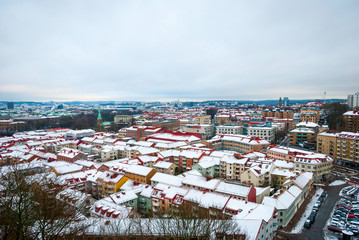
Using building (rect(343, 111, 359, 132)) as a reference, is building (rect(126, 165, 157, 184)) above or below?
below

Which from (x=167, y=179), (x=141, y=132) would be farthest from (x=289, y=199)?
(x=141, y=132)

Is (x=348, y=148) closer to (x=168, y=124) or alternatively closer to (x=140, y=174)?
(x=140, y=174)

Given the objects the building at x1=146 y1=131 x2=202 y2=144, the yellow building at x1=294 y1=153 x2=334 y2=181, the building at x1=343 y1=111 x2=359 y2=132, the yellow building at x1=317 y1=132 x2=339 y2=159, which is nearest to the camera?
the yellow building at x1=294 y1=153 x2=334 y2=181

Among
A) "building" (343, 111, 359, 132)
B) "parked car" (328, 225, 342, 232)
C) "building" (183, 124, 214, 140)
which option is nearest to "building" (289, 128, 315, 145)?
"building" (343, 111, 359, 132)

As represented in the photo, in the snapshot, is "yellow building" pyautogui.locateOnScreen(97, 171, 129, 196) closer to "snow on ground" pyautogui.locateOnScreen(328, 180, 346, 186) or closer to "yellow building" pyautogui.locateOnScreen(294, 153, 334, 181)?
"yellow building" pyautogui.locateOnScreen(294, 153, 334, 181)

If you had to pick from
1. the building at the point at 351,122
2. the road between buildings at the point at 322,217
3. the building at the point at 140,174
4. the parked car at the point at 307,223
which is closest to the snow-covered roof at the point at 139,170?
the building at the point at 140,174

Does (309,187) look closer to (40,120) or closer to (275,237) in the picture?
(275,237)
